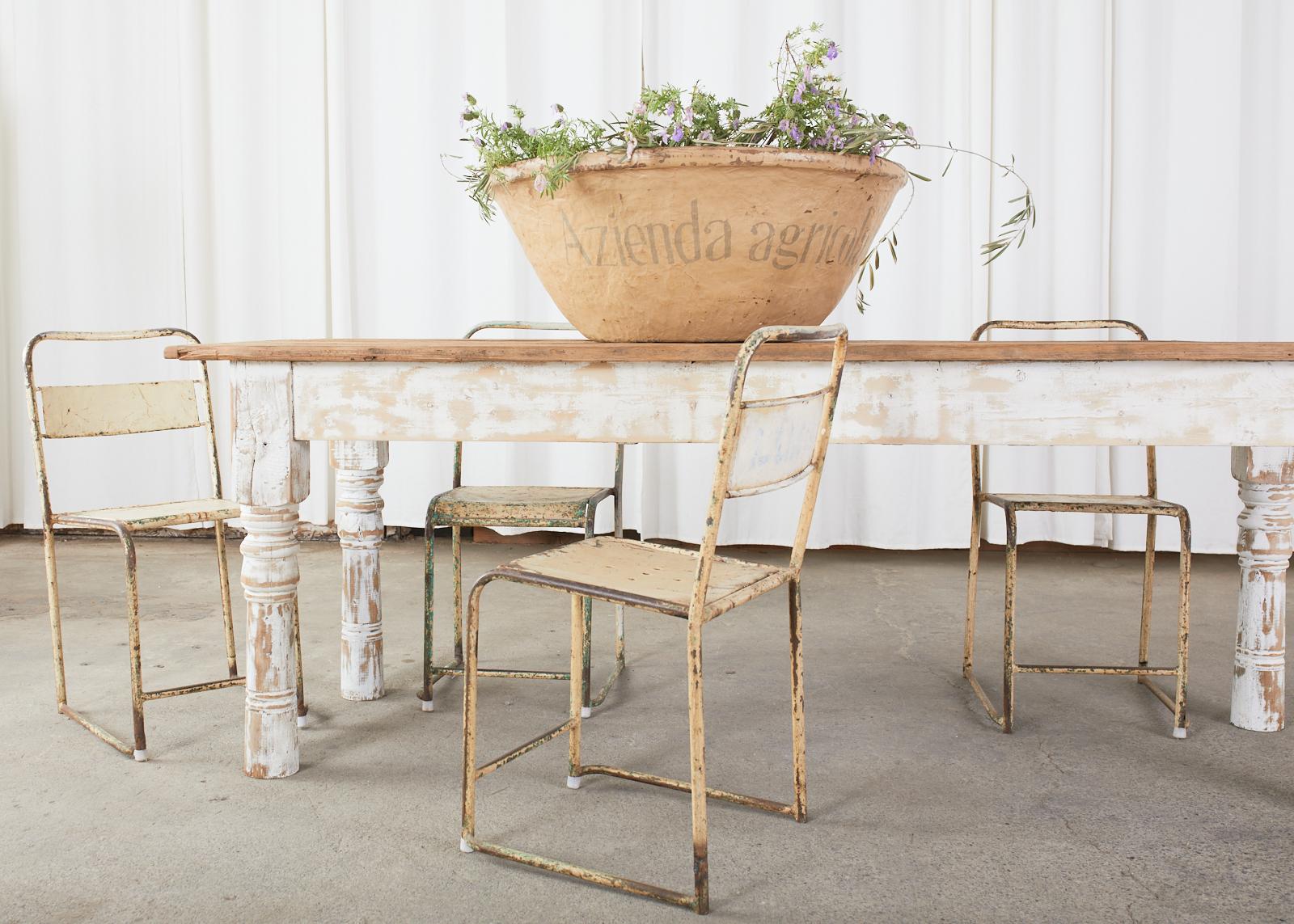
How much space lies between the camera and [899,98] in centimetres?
385

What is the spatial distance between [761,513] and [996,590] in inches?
32.8

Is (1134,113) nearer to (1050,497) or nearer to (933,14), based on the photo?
(933,14)

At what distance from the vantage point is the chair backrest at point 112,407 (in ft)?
7.43

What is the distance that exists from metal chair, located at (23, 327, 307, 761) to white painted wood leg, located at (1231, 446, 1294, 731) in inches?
72.5

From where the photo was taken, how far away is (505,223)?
4.03m

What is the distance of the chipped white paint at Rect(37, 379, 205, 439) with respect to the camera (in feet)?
7.59

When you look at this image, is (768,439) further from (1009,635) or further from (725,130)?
(1009,635)

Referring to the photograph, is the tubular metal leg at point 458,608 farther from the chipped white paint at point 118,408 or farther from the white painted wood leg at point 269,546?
the chipped white paint at point 118,408

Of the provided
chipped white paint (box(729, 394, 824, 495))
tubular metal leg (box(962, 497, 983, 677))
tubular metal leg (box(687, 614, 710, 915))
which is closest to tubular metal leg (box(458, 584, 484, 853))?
tubular metal leg (box(687, 614, 710, 915))

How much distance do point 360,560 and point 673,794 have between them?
2.89ft

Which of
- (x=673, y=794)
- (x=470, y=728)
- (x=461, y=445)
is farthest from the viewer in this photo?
(x=461, y=445)

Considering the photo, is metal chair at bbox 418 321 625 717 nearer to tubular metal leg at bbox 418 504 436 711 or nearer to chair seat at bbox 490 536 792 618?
tubular metal leg at bbox 418 504 436 711

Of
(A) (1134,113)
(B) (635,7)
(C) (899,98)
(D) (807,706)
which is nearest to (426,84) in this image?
(B) (635,7)

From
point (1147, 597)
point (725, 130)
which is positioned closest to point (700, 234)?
point (725, 130)
